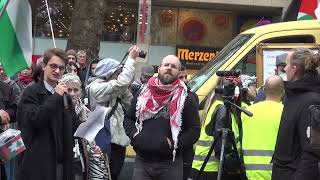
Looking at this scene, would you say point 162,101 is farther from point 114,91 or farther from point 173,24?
point 173,24

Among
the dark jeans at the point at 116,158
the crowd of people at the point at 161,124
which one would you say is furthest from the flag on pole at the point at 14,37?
the dark jeans at the point at 116,158

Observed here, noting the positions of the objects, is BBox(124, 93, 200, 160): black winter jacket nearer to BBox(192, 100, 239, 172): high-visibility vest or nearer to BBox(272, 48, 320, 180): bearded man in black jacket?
BBox(192, 100, 239, 172): high-visibility vest

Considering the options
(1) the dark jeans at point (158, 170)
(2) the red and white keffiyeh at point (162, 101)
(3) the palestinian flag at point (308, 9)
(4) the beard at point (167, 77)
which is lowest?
(1) the dark jeans at point (158, 170)

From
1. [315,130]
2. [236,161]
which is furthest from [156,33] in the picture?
[315,130]

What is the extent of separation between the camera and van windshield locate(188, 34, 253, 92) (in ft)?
25.6

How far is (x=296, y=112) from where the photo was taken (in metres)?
4.66

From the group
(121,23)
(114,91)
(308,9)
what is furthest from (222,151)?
(121,23)

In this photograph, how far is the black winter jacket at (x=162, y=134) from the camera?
561cm

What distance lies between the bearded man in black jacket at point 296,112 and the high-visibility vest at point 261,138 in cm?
86

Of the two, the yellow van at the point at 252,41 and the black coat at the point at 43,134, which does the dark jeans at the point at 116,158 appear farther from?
the black coat at the point at 43,134

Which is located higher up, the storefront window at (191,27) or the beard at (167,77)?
the storefront window at (191,27)

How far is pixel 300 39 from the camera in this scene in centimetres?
815

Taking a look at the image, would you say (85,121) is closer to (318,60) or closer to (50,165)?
(50,165)

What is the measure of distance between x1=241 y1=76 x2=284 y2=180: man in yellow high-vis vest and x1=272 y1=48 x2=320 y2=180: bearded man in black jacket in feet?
2.82
